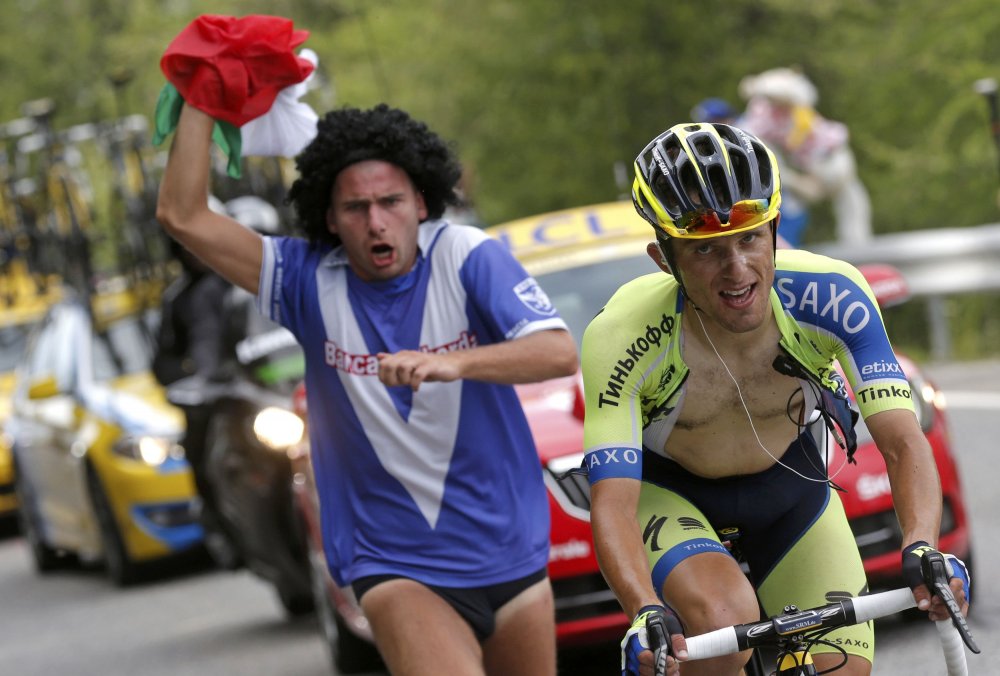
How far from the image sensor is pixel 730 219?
4.51 metres

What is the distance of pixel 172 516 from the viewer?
12.9m

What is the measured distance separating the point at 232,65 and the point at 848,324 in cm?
193

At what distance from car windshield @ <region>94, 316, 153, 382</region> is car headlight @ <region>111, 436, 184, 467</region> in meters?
1.04

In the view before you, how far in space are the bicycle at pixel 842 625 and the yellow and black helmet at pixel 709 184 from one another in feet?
2.91

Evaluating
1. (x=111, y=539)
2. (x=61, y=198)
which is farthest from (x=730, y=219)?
(x=61, y=198)

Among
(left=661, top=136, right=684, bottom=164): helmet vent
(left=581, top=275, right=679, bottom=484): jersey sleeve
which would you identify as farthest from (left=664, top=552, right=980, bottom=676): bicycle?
(left=661, top=136, right=684, bottom=164): helmet vent

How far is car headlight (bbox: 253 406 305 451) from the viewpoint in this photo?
10.1m

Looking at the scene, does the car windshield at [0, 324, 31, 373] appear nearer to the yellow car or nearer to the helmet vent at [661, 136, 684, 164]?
the yellow car

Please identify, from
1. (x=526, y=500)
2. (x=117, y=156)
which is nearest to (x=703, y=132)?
(x=526, y=500)

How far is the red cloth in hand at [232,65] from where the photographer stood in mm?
5645

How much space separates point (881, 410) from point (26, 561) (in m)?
13.3

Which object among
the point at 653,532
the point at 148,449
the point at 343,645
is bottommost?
the point at 343,645

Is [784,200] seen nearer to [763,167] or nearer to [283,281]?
[283,281]

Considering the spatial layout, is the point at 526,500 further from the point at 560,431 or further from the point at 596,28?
the point at 596,28
